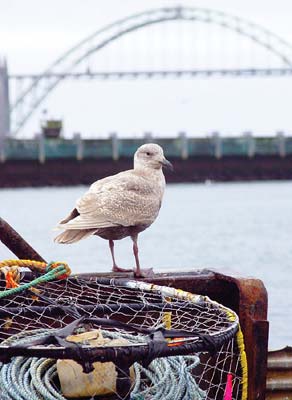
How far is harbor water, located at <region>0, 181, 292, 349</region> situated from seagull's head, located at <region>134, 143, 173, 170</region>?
591 mm

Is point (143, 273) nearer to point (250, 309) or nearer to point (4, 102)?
point (250, 309)

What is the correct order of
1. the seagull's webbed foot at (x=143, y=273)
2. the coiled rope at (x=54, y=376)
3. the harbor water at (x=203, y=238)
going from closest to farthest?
the coiled rope at (x=54, y=376) → the seagull's webbed foot at (x=143, y=273) → the harbor water at (x=203, y=238)

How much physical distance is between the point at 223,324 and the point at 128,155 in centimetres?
5616

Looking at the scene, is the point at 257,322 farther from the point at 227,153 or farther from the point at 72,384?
the point at 227,153

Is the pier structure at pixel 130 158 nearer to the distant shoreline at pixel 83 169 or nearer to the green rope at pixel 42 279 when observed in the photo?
the distant shoreline at pixel 83 169

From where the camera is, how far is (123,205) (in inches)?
209

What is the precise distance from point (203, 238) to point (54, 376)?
23417mm

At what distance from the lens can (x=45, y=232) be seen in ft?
91.5

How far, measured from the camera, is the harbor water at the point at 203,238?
16.0 meters

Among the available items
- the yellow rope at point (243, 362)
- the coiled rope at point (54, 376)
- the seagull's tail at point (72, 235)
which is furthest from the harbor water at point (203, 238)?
the coiled rope at point (54, 376)

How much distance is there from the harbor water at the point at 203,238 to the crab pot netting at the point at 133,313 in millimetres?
591

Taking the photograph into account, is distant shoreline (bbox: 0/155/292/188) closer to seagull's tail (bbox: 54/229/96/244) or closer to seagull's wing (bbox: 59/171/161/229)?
seagull's wing (bbox: 59/171/161/229)

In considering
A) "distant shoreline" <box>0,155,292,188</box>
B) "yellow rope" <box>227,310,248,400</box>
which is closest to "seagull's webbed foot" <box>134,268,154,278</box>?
"yellow rope" <box>227,310,248,400</box>

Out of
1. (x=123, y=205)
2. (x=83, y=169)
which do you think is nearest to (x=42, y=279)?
(x=123, y=205)
